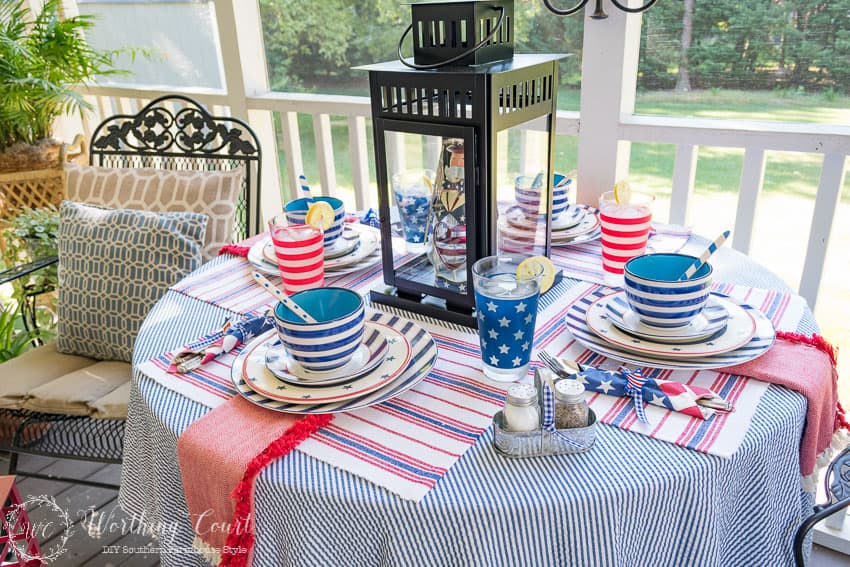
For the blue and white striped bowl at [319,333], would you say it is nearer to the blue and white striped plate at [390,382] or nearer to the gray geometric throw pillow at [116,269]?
the blue and white striped plate at [390,382]

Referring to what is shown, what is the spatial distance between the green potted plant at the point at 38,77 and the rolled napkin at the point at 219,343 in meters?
2.31

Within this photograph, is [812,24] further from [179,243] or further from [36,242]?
[36,242]

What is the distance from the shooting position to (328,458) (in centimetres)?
83

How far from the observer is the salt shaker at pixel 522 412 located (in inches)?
32.3

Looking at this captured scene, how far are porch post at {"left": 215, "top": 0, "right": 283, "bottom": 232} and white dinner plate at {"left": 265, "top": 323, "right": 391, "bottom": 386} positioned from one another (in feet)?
5.71

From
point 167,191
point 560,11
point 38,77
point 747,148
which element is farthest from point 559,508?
point 38,77

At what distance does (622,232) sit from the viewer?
1273mm

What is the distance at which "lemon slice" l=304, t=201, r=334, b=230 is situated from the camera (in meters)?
1.38

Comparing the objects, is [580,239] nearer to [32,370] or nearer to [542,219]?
[542,219]

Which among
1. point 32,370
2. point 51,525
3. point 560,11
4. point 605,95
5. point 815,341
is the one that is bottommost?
point 51,525

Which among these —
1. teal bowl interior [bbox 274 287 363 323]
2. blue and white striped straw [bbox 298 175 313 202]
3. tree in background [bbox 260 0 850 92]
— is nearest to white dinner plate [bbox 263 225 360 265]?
blue and white striped straw [bbox 298 175 313 202]

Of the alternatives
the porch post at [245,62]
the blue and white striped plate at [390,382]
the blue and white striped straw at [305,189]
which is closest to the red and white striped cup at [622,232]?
the blue and white striped plate at [390,382]

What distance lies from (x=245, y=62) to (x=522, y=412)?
2.32 metres

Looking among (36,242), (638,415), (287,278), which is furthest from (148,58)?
(638,415)
